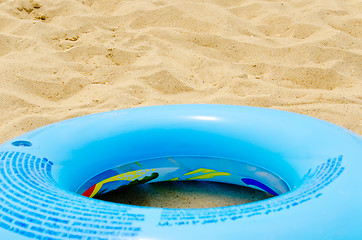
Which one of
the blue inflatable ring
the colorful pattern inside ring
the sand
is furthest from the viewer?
the sand

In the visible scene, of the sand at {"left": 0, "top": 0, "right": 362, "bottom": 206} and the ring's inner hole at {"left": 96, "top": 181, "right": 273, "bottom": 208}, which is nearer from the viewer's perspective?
the ring's inner hole at {"left": 96, "top": 181, "right": 273, "bottom": 208}

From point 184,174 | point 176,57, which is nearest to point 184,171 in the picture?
point 184,174

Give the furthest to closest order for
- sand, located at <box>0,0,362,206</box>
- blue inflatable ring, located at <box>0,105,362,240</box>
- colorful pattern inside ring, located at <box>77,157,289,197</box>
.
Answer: sand, located at <box>0,0,362,206</box> → colorful pattern inside ring, located at <box>77,157,289,197</box> → blue inflatable ring, located at <box>0,105,362,240</box>

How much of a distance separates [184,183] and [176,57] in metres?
1.26

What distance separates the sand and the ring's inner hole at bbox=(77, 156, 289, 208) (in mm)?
Result: 624

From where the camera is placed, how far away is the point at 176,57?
2.81 m

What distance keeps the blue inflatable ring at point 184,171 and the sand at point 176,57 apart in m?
0.59

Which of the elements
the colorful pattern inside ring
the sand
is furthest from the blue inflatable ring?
the sand

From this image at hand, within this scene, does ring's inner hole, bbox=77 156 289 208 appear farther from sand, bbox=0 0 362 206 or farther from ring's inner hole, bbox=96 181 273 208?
sand, bbox=0 0 362 206

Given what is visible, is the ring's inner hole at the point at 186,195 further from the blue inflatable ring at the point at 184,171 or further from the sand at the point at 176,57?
the sand at the point at 176,57

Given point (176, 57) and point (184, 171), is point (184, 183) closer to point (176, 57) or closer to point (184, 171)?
point (184, 171)

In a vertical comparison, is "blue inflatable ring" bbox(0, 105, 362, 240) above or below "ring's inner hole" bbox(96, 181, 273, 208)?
above

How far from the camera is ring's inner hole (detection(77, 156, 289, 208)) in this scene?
1.58 metres

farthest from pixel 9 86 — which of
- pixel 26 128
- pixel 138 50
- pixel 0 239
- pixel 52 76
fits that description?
pixel 0 239
